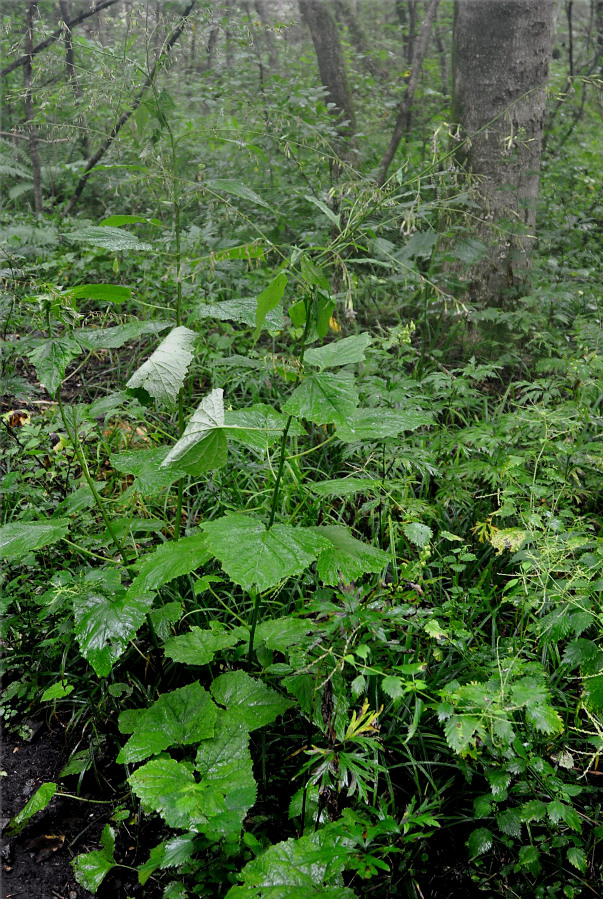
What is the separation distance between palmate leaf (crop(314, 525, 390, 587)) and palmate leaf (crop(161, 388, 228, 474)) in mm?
342

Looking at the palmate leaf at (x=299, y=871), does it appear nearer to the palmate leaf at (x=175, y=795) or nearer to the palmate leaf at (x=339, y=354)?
the palmate leaf at (x=175, y=795)

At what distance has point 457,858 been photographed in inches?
63.8

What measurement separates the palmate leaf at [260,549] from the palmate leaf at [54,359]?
526 millimetres

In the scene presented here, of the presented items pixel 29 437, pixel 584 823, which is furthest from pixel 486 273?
pixel 584 823

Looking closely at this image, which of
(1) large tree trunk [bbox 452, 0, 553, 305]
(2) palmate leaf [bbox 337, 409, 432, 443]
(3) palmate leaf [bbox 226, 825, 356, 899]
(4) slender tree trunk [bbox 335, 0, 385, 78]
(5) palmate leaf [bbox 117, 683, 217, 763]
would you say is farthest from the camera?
(4) slender tree trunk [bbox 335, 0, 385, 78]

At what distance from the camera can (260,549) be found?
1.33 metres

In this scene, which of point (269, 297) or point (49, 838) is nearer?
point (269, 297)

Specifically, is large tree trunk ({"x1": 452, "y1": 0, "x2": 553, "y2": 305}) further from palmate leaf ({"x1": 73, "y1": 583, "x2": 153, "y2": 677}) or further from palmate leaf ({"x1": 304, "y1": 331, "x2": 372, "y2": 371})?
palmate leaf ({"x1": 73, "y1": 583, "x2": 153, "y2": 677})

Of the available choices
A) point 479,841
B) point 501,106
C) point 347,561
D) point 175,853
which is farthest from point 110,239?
point 501,106

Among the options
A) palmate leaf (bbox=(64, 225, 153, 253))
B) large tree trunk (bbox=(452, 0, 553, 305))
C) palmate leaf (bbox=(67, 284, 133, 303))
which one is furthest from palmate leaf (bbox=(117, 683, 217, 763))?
large tree trunk (bbox=(452, 0, 553, 305))

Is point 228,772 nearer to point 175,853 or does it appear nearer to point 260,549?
point 175,853

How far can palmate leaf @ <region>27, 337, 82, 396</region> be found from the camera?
148 centimetres

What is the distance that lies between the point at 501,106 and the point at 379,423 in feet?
11.8

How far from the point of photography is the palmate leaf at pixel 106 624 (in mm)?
1599
